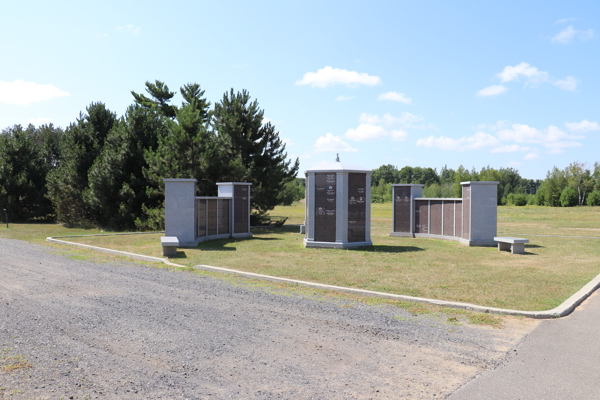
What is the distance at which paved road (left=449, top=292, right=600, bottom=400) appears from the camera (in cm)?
470

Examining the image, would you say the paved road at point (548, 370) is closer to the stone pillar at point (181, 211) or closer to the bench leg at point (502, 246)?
the bench leg at point (502, 246)

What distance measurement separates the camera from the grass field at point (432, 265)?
31.7 ft

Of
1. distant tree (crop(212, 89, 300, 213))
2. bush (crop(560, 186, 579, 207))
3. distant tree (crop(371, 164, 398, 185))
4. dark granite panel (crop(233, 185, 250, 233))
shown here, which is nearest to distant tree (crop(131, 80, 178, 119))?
distant tree (crop(212, 89, 300, 213))

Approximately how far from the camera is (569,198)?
71375 millimetres

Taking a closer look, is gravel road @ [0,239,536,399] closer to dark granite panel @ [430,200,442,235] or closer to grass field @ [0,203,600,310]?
grass field @ [0,203,600,310]

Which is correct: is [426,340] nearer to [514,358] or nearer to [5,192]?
[514,358]

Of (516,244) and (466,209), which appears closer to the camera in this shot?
(516,244)

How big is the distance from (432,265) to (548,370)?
26.7ft

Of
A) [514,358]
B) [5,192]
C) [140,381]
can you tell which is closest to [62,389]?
[140,381]

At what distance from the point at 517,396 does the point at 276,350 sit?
109 inches

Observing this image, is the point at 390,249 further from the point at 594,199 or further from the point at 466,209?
the point at 594,199

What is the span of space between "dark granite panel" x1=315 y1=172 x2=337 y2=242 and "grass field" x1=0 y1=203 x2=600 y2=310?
3.11ft

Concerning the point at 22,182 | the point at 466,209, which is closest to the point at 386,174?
the point at 22,182

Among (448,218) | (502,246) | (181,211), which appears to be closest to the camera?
(502,246)
